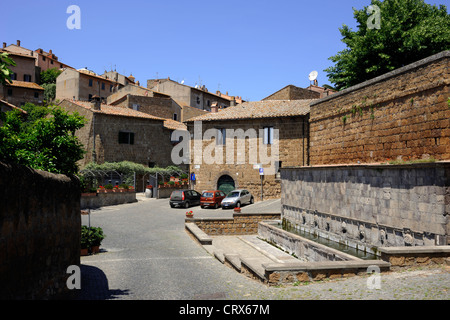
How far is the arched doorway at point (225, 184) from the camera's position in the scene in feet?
113

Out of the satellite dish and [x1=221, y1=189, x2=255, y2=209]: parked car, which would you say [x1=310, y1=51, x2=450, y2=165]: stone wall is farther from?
the satellite dish

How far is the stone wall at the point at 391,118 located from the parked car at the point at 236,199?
32.4ft

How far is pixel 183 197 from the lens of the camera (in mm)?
29719

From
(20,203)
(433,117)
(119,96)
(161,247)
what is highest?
(119,96)

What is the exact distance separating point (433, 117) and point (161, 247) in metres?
11.2

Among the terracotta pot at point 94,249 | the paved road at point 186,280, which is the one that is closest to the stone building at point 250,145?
the paved road at point 186,280

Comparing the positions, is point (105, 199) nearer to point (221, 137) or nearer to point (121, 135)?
point (221, 137)

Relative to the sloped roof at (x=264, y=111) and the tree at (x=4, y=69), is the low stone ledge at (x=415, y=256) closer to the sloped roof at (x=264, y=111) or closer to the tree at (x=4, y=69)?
the tree at (x=4, y=69)

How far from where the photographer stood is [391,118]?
14.8 metres

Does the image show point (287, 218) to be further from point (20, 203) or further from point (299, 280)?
point (20, 203)

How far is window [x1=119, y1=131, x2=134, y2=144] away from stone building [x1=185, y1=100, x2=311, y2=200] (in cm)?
904

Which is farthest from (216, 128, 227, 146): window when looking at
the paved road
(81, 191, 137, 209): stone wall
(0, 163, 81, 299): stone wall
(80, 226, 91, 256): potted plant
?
(0, 163, 81, 299): stone wall

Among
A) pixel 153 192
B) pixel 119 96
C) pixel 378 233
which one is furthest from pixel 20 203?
pixel 119 96

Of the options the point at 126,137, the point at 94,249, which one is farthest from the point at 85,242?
the point at 126,137
